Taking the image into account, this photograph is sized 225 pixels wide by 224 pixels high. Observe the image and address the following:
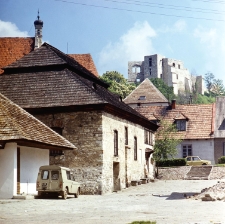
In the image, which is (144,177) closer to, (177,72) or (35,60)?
(35,60)

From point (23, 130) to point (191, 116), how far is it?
35.5 metres

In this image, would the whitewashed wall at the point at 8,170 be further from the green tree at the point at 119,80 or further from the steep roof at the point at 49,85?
the green tree at the point at 119,80

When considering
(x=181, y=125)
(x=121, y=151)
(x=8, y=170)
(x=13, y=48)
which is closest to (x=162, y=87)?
(x=181, y=125)

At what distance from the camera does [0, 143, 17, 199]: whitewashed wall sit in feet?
71.6

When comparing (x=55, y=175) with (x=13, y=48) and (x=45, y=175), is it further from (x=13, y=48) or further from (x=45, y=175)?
(x=13, y=48)

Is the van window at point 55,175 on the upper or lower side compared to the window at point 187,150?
lower

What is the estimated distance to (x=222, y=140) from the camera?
52.7 meters

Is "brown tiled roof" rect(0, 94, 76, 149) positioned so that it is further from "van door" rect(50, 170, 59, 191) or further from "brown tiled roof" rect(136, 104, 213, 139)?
"brown tiled roof" rect(136, 104, 213, 139)

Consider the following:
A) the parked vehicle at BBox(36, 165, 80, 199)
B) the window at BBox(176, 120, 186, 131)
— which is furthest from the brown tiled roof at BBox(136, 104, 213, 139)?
the parked vehicle at BBox(36, 165, 80, 199)

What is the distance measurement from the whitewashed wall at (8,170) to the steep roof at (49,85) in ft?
21.8

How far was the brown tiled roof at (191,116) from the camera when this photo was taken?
52688mm

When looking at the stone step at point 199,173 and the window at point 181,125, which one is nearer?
the stone step at point 199,173

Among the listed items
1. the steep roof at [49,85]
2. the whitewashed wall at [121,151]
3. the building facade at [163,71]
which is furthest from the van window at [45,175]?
the building facade at [163,71]

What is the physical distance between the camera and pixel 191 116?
55219 mm
